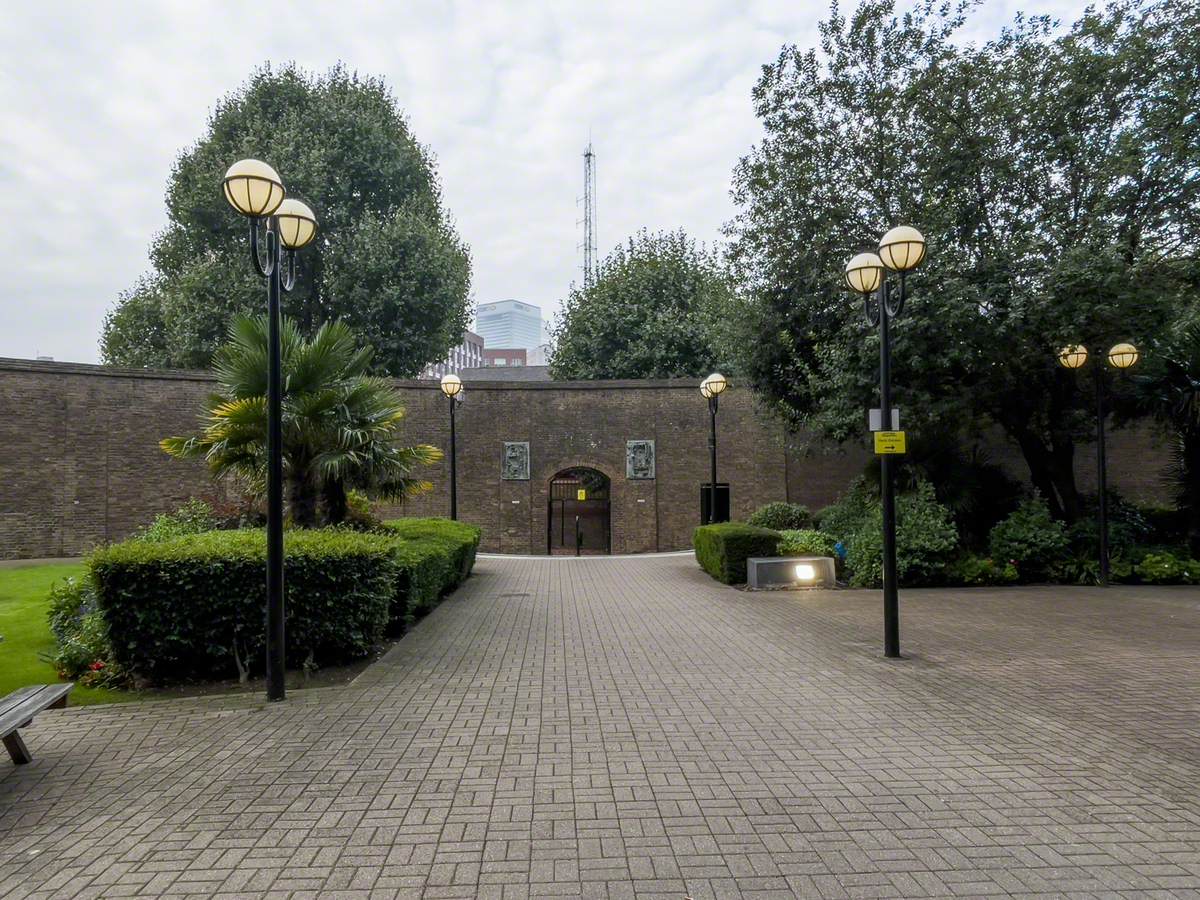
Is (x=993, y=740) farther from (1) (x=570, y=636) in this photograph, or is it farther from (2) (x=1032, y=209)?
(2) (x=1032, y=209)

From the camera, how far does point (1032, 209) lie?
1355 centimetres

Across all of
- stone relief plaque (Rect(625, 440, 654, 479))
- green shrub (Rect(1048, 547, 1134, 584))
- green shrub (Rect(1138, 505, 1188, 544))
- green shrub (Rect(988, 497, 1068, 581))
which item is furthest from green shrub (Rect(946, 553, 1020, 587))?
stone relief plaque (Rect(625, 440, 654, 479))

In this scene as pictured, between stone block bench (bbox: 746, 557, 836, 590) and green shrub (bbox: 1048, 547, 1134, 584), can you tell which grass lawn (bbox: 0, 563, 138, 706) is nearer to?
stone block bench (bbox: 746, 557, 836, 590)

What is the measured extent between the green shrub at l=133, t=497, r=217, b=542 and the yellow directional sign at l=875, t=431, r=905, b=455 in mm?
10645

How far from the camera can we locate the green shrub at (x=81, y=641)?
644 cm

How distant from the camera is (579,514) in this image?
73.5 feet

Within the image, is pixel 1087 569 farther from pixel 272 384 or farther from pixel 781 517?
pixel 272 384

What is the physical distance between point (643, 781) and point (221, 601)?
4.34m

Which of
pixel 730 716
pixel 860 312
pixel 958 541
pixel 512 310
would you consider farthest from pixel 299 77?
pixel 512 310

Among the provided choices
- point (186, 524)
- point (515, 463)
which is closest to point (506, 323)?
point (515, 463)

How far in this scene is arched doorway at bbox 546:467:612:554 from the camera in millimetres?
22328

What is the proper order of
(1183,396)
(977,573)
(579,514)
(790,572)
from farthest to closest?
(579,514), (1183,396), (977,573), (790,572)

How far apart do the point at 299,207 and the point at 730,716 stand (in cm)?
580

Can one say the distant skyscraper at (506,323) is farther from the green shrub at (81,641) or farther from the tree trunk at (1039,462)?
the green shrub at (81,641)
